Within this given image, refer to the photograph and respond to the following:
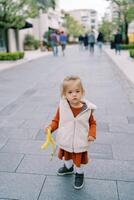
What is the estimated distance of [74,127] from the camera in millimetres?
3021

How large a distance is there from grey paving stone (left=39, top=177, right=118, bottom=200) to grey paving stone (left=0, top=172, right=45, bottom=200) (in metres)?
0.09

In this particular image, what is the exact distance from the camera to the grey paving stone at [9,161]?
3.70 metres

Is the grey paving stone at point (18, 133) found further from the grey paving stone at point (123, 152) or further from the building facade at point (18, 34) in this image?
the building facade at point (18, 34)

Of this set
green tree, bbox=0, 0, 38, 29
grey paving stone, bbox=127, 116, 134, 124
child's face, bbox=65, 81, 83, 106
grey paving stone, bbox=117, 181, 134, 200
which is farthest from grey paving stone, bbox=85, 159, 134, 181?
green tree, bbox=0, 0, 38, 29

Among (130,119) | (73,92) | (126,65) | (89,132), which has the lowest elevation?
(126,65)

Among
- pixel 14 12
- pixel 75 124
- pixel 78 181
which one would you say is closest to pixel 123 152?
pixel 78 181

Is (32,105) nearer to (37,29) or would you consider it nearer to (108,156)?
(108,156)

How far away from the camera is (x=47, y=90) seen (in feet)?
29.1

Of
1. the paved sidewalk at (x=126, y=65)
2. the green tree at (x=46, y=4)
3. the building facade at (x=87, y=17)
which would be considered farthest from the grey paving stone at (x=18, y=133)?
the building facade at (x=87, y=17)

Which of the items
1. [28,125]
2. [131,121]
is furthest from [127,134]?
[28,125]

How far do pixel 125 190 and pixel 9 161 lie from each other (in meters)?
1.56

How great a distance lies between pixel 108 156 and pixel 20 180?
125 centimetres

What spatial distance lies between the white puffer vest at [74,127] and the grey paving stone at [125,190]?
61 centimetres

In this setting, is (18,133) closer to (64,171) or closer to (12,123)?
(12,123)
